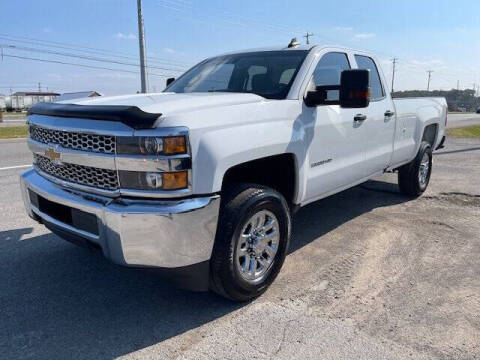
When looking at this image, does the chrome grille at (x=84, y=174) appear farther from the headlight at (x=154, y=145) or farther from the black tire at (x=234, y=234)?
the black tire at (x=234, y=234)

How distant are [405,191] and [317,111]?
10.1 feet

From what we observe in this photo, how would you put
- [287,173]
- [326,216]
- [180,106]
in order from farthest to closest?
[326,216] < [287,173] < [180,106]

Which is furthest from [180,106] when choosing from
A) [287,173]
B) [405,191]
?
[405,191]

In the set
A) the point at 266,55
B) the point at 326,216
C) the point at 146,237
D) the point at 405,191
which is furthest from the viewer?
the point at 405,191

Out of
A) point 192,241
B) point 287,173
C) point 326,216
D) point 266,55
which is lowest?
point 326,216

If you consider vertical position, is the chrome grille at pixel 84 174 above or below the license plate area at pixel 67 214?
above

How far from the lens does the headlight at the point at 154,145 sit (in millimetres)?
2467

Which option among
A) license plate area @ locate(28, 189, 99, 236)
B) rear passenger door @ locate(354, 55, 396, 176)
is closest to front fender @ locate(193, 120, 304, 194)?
license plate area @ locate(28, 189, 99, 236)

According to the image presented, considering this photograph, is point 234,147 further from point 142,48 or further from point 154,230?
point 142,48

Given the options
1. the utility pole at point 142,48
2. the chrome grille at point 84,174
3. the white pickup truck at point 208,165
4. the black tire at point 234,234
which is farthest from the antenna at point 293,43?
the utility pole at point 142,48

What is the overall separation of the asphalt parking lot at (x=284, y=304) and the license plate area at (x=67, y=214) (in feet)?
2.05

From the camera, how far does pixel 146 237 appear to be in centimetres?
249

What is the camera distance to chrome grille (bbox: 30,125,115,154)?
103 inches

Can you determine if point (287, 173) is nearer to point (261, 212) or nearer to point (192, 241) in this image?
point (261, 212)
